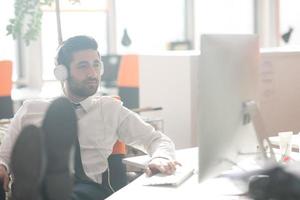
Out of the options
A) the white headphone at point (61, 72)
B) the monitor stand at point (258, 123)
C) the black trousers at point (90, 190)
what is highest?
the white headphone at point (61, 72)

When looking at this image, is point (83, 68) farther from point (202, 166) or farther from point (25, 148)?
point (25, 148)

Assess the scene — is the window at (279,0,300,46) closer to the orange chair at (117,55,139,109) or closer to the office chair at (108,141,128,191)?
the orange chair at (117,55,139,109)

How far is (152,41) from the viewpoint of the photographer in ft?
20.3

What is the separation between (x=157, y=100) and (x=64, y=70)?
1404mm

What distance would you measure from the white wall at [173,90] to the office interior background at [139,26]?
989 millimetres

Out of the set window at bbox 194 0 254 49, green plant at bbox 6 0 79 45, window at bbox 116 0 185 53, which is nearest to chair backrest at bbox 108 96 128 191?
green plant at bbox 6 0 79 45

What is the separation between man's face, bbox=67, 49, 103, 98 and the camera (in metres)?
2.47

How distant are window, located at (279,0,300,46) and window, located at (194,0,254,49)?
528 millimetres

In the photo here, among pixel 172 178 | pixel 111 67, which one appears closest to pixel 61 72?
pixel 172 178

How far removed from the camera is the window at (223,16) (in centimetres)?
654

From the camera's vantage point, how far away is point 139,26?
239 inches

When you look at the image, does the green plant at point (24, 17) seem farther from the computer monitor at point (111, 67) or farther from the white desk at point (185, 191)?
the white desk at point (185, 191)

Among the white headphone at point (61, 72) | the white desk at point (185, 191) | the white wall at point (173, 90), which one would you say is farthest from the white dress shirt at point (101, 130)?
the white wall at point (173, 90)

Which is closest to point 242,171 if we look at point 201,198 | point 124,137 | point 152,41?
point 201,198
